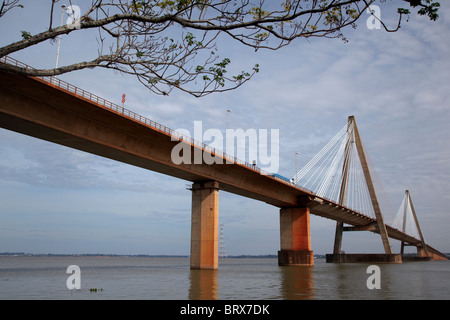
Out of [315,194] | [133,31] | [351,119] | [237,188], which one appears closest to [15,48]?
[133,31]

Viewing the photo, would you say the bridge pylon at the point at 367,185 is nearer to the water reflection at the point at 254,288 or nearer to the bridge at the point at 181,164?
the bridge at the point at 181,164

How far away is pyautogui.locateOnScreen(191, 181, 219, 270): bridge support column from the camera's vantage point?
4588 centimetres

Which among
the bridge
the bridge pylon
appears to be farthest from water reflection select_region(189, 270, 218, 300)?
the bridge pylon

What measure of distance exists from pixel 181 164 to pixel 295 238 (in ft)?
105

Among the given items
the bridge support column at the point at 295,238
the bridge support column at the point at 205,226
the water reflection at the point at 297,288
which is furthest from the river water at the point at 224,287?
the bridge support column at the point at 295,238

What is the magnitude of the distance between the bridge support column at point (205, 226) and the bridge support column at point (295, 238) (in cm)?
2184

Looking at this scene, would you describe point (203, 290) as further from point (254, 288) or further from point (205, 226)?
point (205, 226)

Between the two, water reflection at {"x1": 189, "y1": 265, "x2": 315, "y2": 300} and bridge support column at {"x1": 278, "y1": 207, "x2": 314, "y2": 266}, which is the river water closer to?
water reflection at {"x1": 189, "y1": 265, "x2": 315, "y2": 300}

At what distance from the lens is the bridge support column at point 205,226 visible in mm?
45875

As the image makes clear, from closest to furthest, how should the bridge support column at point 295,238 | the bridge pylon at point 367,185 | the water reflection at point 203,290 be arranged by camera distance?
the water reflection at point 203,290 → the bridge support column at point 295,238 → the bridge pylon at point 367,185

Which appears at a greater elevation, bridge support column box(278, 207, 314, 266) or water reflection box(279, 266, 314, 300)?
bridge support column box(278, 207, 314, 266)

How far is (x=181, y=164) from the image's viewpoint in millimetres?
42312

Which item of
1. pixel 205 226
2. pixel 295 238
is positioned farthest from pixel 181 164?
pixel 295 238
